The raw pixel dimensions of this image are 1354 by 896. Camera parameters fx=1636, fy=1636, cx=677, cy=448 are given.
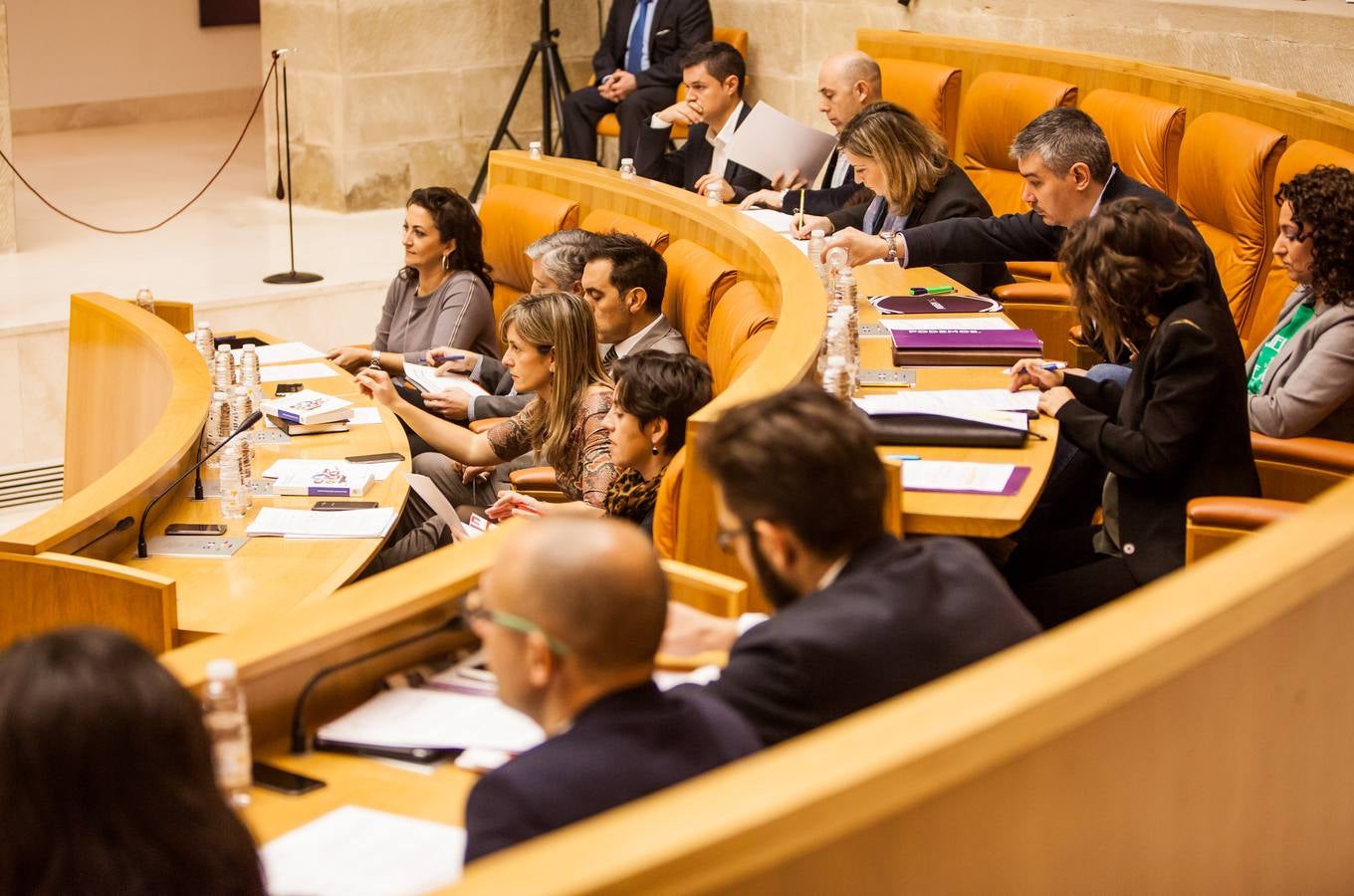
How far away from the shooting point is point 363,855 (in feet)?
6.11

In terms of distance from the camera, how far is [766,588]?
210 centimetres

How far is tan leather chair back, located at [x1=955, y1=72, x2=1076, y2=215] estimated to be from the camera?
6.13 m

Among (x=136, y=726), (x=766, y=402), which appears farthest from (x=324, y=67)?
(x=136, y=726)

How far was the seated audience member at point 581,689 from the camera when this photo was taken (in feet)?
5.38

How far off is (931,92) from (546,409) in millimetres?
3137

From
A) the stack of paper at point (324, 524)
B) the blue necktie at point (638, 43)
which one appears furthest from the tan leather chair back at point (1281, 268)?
the blue necktie at point (638, 43)

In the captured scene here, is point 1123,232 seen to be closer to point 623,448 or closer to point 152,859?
point 623,448

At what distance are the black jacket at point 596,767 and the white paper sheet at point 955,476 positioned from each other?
147 centimetres

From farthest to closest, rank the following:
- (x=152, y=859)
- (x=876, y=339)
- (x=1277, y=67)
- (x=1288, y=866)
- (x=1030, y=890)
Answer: (x=1277, y=67)
(x=876, y=339)
(x=1288, y=866)
(x=1030, y=890)
(x=152, y=859)

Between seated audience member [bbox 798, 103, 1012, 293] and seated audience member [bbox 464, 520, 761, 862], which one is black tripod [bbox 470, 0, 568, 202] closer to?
seated audience member [bbox 798, 103, 1012, 293]

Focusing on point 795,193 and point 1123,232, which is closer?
point 1123,232

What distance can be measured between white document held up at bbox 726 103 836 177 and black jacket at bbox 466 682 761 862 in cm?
469

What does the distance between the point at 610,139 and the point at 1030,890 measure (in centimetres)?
828

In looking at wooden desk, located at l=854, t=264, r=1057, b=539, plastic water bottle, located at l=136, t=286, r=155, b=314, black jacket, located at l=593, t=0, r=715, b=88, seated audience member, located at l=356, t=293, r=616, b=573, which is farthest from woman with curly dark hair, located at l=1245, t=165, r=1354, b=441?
black jacket, located at l=593, t=0, r=715, b=88
